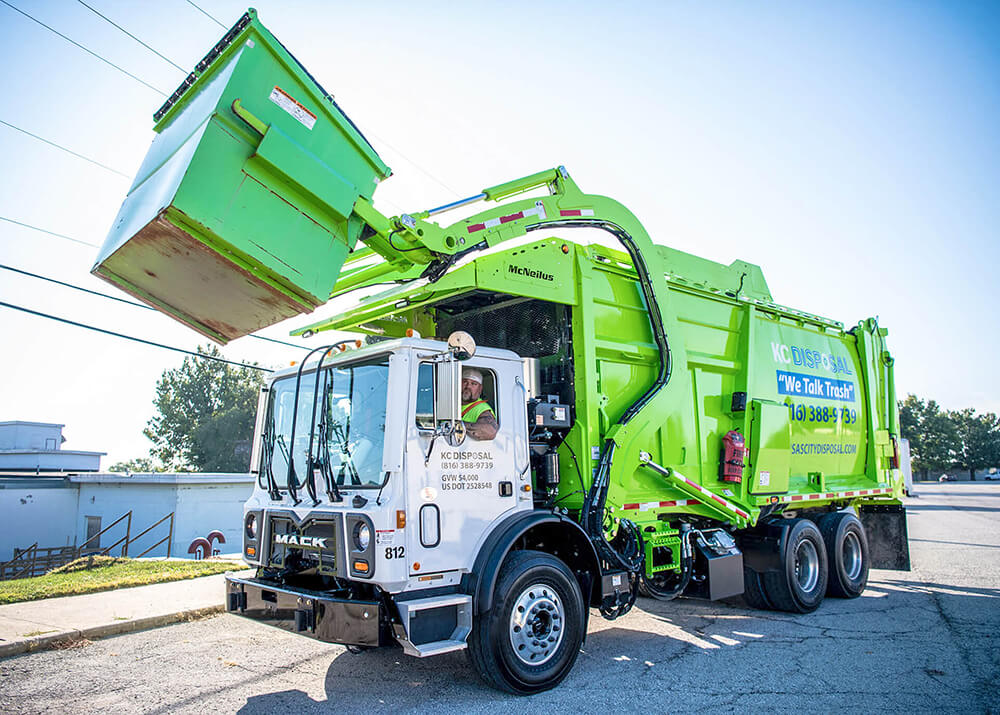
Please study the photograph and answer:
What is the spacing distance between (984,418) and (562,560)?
12060 centimetres

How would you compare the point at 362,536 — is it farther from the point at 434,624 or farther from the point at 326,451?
the point at 326,451

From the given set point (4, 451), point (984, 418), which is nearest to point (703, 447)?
point (4, 451)

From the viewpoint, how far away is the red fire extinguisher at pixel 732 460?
297 inches

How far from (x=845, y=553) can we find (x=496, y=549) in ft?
21.6

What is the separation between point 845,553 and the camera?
30.6ft

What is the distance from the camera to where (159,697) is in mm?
4840

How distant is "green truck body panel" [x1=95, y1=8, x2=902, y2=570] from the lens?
14.0 ft

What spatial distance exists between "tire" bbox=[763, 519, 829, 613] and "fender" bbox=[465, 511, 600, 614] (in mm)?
3691

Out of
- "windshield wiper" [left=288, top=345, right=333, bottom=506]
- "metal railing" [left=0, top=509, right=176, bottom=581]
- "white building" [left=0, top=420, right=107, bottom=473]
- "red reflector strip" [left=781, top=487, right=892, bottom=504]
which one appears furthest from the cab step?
"white building" [left=0, top=420, right=107, bottom=473]

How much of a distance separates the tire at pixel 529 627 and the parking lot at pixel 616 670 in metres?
0.16

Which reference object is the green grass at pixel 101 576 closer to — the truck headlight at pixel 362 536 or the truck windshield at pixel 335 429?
the truck windshield at pixel 335 429

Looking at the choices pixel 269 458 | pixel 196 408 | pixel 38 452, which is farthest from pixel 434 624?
pixel 196 408

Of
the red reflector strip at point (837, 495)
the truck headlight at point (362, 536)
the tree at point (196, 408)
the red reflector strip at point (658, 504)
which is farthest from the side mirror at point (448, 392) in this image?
the tree at point (196, 408)

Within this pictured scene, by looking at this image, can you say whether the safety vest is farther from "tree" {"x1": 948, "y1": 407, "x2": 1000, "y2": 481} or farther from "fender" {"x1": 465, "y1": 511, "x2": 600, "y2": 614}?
"tree" {"x1": 948, "y1": 407, "x2": 1000, "y2": 481}
